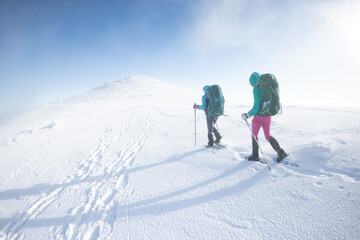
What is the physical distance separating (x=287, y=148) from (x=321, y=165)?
115cm

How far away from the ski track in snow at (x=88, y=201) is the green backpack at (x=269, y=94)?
3566mm

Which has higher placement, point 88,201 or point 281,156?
point 281,156

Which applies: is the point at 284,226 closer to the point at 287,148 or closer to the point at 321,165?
the point at 321,165

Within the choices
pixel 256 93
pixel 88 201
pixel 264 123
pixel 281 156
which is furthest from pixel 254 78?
pixel 88 201

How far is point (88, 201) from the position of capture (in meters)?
3.16

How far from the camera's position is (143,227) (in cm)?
236

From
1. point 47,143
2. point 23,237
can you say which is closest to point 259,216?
point 23,237

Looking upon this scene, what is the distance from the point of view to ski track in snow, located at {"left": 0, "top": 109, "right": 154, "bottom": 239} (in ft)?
8.25

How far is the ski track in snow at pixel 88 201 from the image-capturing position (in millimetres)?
2514

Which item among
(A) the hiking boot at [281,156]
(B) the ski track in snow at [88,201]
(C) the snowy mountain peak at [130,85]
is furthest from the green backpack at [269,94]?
(C) the snowy mountain peak at [130,85]

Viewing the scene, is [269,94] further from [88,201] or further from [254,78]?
[88,201]

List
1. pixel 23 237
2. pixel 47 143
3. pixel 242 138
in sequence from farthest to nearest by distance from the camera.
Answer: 1. pixel 47 143
2. pixel 242 138
3. pixel 23 237

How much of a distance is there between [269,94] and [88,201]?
4596 mm

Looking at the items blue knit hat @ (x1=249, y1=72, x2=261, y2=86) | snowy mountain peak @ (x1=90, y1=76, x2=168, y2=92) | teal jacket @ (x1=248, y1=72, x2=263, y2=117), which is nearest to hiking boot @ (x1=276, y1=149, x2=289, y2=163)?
teal jacket @ (x1=248, y1=72, x2=263, y2=117)
